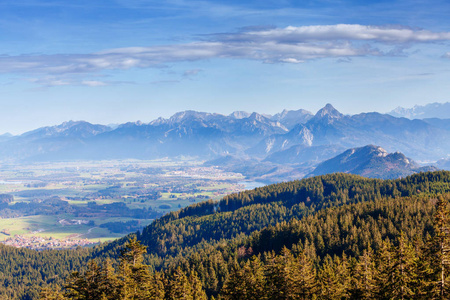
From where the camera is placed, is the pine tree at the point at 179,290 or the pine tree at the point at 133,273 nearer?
the pine tree at the point at 133,273

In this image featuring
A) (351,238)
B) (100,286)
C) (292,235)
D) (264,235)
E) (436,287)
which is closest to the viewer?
(436,287)

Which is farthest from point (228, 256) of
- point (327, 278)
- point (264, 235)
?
point (327, 278)

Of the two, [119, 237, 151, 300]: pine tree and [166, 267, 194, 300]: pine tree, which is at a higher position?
[119, 237, 151, 300]: pine tree

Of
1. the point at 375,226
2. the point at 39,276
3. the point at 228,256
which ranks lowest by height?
the point at 39,276

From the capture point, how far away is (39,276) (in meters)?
197

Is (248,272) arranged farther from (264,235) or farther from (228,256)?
(264,235)

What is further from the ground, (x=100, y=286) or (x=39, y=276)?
(x=100, y=286)

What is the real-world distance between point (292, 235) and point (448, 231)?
89738 mm

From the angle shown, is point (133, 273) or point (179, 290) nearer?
point (133, 273)

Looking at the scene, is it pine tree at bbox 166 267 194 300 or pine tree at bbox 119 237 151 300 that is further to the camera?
pine tree at bbox 166 267 194 300

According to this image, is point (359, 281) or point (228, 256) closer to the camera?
point (359, 281)

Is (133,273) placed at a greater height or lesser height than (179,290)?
greater

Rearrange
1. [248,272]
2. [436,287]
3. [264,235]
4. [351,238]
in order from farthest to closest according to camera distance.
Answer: [264,235], [351,238], [248,272], [436,287]

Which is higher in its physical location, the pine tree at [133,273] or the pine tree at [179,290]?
the pine tree at [133,273]
